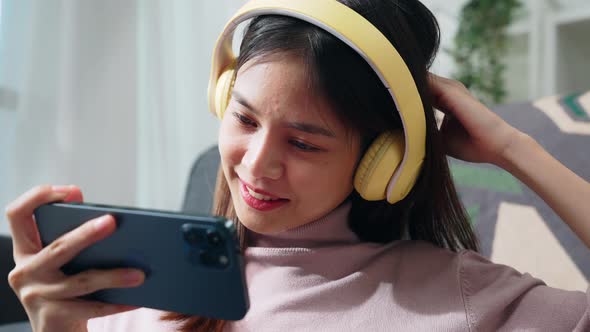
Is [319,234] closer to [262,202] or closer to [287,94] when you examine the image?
[262,202]

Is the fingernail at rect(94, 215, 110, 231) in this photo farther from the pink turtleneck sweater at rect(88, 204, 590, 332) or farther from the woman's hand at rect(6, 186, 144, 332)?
the pink turtleneck sweater at rect(88, 204, 590, 332)

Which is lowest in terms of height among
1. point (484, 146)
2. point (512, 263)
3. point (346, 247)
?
point (512, 263)

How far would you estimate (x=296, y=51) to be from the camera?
656 millimetres

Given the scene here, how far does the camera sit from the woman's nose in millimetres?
632

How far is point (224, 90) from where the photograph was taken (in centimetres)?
75

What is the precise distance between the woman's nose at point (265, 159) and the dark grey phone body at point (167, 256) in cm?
16

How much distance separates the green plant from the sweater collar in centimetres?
126

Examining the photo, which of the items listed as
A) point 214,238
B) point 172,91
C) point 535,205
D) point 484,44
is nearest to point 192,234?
point 214,238

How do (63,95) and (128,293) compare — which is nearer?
(128,293)

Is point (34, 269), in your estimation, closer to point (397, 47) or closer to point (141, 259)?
point (141, 259)

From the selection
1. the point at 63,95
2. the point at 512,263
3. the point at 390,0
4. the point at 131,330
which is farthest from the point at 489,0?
the point at 131,330

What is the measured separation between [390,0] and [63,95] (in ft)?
3.78

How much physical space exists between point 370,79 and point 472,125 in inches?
7.9

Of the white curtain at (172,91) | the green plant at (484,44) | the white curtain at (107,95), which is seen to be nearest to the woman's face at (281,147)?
the white curtain at (107,95)
